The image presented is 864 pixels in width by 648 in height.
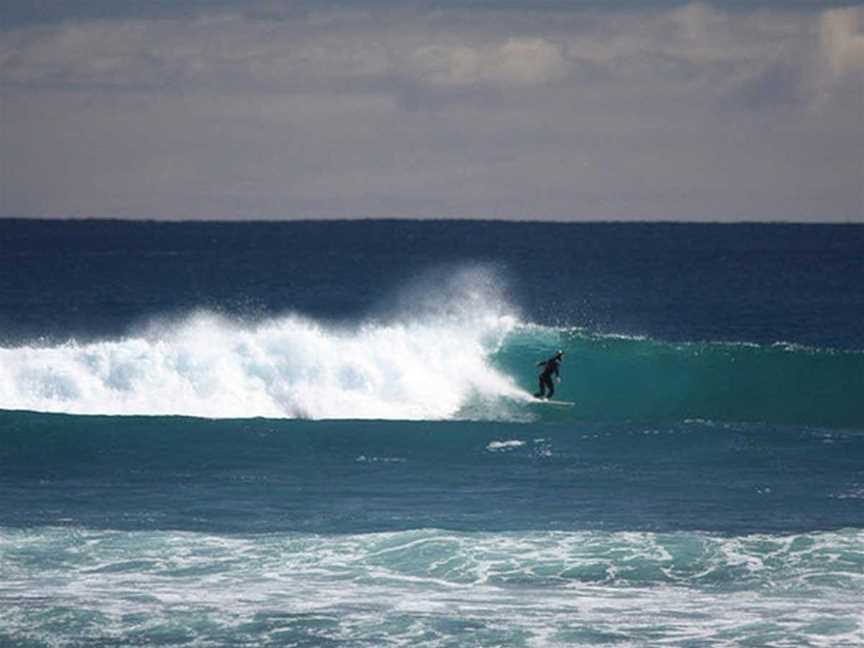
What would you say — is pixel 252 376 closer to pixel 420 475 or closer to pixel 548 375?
pixel 548 375

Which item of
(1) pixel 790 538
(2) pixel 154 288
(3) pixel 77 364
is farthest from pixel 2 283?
(1) pixel 790 538

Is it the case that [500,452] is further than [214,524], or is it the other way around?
[500,452]

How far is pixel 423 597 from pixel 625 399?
19.2 metres

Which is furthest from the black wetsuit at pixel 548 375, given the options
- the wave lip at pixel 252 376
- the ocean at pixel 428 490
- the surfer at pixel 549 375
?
the wave lip at pixel 252 376

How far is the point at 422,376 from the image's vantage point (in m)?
39.8

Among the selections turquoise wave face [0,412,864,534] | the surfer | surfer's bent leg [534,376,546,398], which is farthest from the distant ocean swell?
turquoise wave face [0,412,864,534]

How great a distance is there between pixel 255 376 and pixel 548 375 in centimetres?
631

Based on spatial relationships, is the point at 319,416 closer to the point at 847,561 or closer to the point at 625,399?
the point at 625,399

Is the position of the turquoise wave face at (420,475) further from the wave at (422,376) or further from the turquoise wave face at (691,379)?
the turquoise wave face at (691,379)

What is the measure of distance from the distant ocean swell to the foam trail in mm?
37

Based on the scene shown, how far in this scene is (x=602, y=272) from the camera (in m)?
103

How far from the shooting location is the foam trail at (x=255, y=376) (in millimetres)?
36562

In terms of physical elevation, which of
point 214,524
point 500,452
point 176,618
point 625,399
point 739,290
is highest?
point 739,290

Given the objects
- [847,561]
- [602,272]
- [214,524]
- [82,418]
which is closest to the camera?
[847,561]
